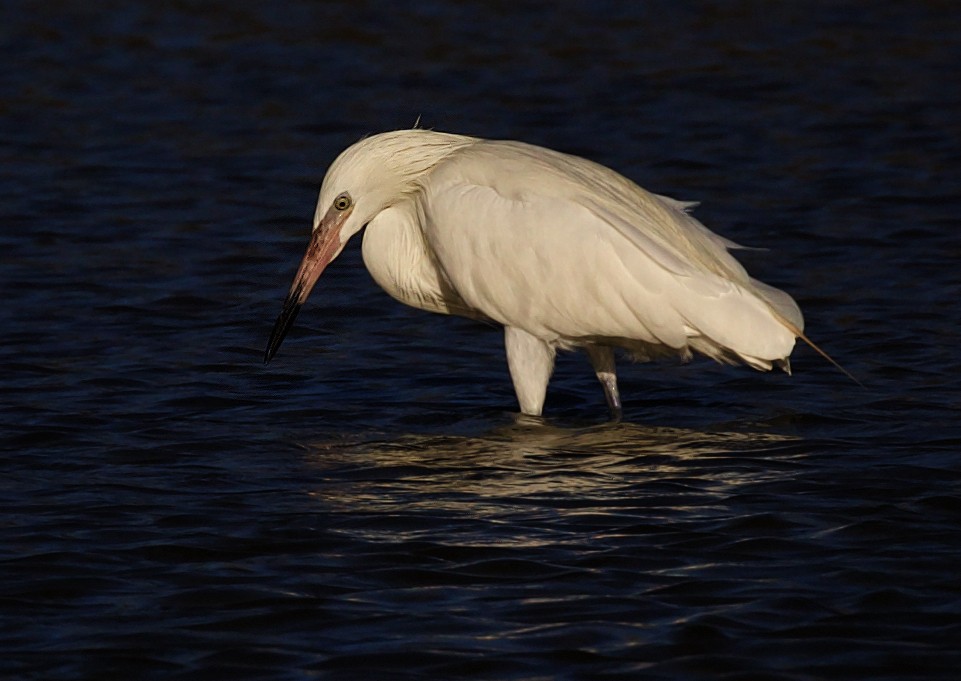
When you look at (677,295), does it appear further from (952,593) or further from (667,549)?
(952,593)

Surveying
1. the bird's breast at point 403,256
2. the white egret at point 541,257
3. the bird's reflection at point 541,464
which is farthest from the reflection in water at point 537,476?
the bird's breast at point 403,256

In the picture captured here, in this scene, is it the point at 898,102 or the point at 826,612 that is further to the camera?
the point at 898,102


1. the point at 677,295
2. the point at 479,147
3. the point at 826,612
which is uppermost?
the point at 479,147

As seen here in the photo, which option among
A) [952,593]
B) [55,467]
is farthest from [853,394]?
[55,467]

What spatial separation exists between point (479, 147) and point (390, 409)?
1.16 metres

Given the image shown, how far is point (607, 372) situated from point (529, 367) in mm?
401

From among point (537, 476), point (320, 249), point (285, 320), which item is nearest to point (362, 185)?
point (320, 249)

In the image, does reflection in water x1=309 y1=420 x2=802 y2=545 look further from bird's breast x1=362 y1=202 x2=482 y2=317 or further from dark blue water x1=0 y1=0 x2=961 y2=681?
bird's breast x1=362 y1=202 x2=482 y2=317

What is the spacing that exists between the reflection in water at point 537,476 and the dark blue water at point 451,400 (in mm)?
21

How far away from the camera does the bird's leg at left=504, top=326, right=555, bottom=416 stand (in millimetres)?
7617

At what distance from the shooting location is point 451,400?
8.16 m

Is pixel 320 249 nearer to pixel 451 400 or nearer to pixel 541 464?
pixel 451 400

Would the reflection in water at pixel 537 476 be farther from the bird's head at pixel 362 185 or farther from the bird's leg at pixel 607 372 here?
the bird's head at pixel 362 185

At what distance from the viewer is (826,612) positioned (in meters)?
5.44
